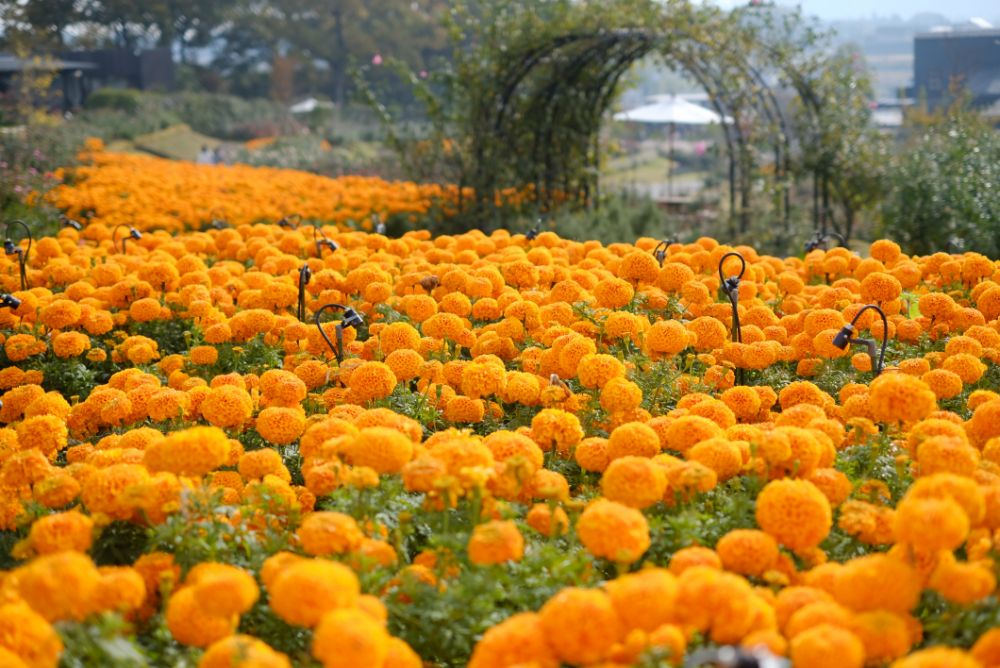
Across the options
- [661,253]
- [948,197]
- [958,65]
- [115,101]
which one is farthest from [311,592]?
[115,101]

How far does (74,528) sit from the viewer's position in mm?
2086

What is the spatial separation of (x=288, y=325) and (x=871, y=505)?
8.60ft

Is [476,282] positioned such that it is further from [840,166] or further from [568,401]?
[840,166]

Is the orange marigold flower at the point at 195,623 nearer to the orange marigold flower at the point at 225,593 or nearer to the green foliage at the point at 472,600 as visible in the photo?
the orange marigold flower at the point at 225,593

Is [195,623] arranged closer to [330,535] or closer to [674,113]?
[330,535]

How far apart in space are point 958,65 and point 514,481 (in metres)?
19.5

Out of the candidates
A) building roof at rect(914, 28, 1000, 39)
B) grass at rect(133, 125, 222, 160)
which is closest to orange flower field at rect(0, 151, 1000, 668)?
building roof at rect(914, 28, 1000, 39)

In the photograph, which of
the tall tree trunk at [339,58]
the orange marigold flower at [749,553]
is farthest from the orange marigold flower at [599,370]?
the tall tree trunk at [339,58]

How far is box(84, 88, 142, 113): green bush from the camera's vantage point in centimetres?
3050

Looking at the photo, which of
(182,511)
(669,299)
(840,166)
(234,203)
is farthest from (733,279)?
(234,203)

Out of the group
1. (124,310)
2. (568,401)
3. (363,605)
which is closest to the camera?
(363,605)

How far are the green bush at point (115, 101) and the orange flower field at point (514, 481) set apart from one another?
28.1 metres

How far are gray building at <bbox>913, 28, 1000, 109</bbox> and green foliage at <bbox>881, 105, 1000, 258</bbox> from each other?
27.1 feet

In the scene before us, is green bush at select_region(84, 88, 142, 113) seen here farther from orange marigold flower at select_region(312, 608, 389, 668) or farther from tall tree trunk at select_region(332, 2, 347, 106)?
orange marigold flower at select_region(312, 608, 389, 668)
